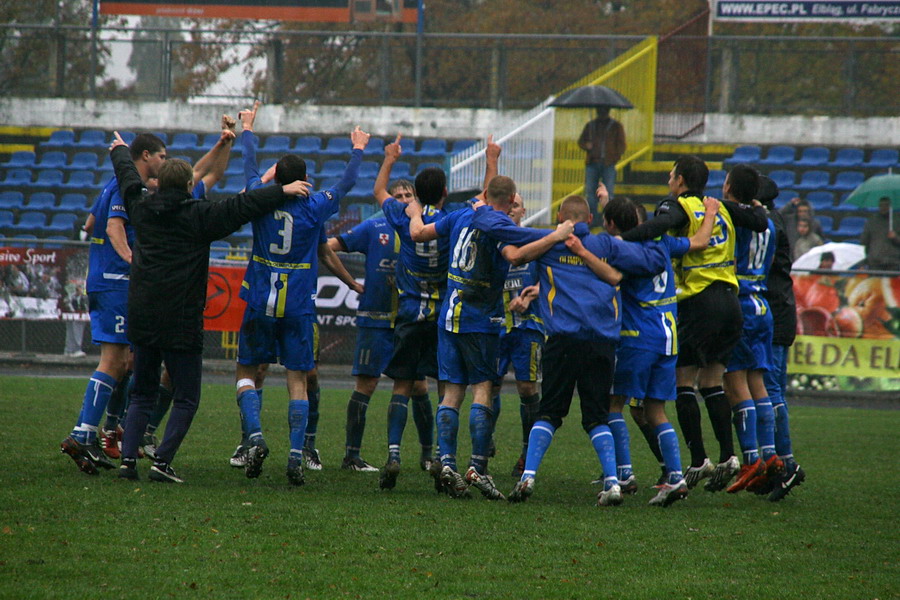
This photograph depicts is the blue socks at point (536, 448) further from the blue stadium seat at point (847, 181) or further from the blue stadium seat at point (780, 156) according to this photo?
the blue stadium seat at point (780, 156)

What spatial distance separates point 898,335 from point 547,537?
11.0 metres

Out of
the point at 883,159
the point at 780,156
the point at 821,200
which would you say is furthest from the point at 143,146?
the point at 883,159

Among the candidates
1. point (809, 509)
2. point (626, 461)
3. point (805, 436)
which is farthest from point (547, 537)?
point (805, 436)

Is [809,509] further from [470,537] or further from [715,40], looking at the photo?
[715,40]

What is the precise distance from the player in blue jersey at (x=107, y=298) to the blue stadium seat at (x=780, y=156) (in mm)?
17068

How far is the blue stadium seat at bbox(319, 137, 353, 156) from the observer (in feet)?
76.0

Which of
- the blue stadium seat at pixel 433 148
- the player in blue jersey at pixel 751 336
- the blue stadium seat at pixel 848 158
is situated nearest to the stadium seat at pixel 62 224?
the blue stadium seat at pixel 433 148

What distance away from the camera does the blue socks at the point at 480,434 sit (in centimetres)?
692

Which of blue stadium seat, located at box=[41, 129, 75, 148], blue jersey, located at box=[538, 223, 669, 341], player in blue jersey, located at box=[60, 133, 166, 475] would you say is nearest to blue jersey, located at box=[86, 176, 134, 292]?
player in blue jersey, located at box=[60, 133, 166, 475]

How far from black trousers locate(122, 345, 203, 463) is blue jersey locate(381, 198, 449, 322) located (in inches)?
60.0

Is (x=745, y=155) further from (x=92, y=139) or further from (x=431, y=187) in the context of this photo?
(x=431, y=187)

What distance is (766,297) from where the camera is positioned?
26.2ft

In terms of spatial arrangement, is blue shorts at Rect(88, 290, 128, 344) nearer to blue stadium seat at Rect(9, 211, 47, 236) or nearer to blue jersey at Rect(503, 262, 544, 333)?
blue jersey at Rect(503, 262, 544, 333)

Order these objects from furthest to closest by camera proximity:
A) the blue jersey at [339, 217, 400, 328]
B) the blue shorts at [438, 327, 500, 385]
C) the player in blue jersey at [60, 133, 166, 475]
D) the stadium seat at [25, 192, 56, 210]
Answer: the stadium seat at [25, 192, 56, 210], the blue jersey at [339, 217, 400, 328], the player in blue jersey at [60, 133, 166, 475], the blue shorts at [438, 327, 500, 385]
